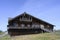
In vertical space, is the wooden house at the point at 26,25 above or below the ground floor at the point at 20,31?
above

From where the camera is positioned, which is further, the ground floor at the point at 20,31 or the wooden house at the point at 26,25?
the wooden house at the point at 26,25

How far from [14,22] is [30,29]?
6215 mm

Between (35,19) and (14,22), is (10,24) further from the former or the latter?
(35,19)

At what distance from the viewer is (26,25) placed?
5984cm

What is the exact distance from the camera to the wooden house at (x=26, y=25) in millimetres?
57344

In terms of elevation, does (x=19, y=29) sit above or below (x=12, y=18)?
below

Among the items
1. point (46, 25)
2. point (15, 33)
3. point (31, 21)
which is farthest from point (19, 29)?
point (46, 25)

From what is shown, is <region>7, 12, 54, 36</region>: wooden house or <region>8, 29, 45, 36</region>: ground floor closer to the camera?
<region>8, 29, 45, 36</region>: ground floor

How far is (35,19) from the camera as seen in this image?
60.8 metres

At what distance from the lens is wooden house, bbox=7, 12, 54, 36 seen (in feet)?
188

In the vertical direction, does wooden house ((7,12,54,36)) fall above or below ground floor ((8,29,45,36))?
above

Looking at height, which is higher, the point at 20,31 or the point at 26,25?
the point at 26,25

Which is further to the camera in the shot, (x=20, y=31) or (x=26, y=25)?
(x=26, y=25)

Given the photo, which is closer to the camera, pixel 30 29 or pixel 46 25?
pixel 30 29
